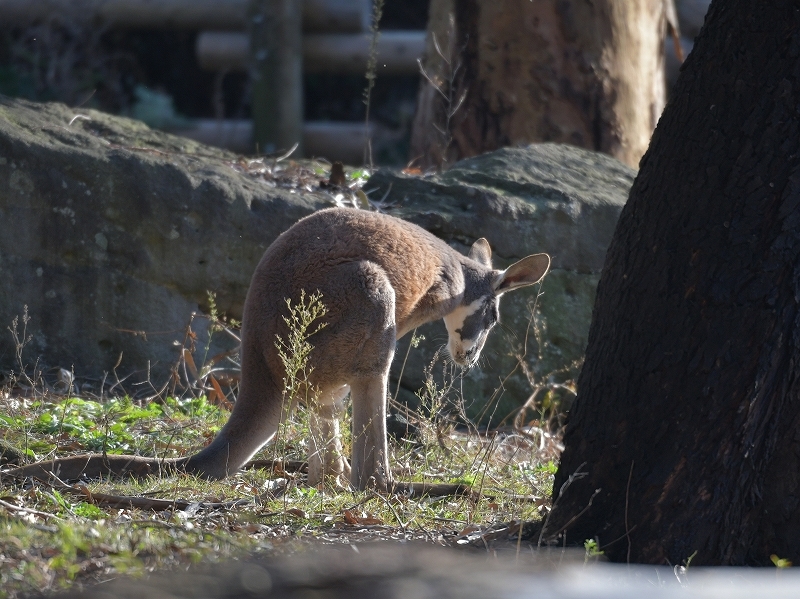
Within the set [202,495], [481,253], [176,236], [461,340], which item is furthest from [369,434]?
[176,236]

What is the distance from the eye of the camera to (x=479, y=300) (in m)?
5.75

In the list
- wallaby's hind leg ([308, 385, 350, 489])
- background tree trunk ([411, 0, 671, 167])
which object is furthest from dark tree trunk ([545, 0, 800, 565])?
background tree trunk ([411, 0, 671, 167])

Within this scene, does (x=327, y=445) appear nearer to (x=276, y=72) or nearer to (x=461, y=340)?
(x=461, y=340)

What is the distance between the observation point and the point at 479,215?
7.11 meters

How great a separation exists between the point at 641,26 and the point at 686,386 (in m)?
6.89

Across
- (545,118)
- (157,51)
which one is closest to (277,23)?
(157,51)

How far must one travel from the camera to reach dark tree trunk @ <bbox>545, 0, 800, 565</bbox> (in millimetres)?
3494

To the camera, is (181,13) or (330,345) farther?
(181,13)

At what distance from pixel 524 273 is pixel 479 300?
308mm

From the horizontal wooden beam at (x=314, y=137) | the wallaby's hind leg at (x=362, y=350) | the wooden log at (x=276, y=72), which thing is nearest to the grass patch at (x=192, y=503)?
the wallaby's hind leg at (x=362, y=350)

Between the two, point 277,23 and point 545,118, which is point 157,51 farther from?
point 545,118

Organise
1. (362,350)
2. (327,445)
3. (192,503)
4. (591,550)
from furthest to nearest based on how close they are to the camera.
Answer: (327,445), (362,350), (192,503), (591,550)

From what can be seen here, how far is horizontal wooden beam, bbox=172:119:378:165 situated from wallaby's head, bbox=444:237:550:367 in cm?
830

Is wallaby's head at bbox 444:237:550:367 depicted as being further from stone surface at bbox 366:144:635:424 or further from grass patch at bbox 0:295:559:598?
stone surface at bbox 366:144:635:424
